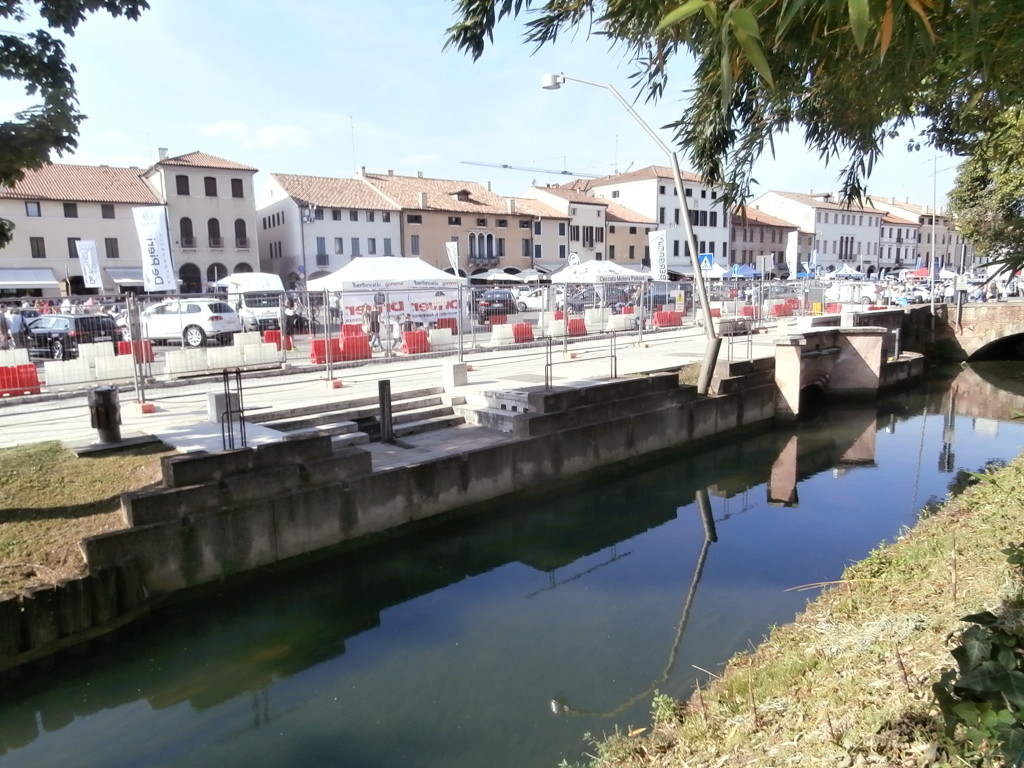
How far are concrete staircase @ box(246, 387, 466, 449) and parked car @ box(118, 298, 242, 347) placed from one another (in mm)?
11485

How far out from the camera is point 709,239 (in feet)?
240

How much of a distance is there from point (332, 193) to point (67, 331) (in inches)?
1310

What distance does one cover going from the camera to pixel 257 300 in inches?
1200

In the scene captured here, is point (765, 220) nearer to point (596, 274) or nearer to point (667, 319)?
point (667, 319)

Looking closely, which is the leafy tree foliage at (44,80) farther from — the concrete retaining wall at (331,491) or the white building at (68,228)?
the white building at (68,228)

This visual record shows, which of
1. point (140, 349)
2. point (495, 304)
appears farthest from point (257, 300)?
point (140, 349)

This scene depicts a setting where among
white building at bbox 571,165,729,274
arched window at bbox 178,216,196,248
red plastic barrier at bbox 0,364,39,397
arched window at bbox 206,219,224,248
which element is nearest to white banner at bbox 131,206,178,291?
red plastic barrier at bbox 0,364,39,397

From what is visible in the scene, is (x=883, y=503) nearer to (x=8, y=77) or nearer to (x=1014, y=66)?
(x=1014, y=66)

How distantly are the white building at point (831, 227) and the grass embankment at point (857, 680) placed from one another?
77494 millimetres

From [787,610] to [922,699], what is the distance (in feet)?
17.2

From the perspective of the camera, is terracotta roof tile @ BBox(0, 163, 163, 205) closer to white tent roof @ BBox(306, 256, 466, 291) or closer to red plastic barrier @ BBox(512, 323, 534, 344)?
white tent roof @ BBox(306, 256, 466, 291)

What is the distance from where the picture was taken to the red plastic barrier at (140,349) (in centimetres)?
1473

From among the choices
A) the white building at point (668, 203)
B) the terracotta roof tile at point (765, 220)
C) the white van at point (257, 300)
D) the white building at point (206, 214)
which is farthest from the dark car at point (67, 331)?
the terracotta roof tile at point (765, 220)

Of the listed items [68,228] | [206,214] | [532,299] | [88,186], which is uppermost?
[88,186]
